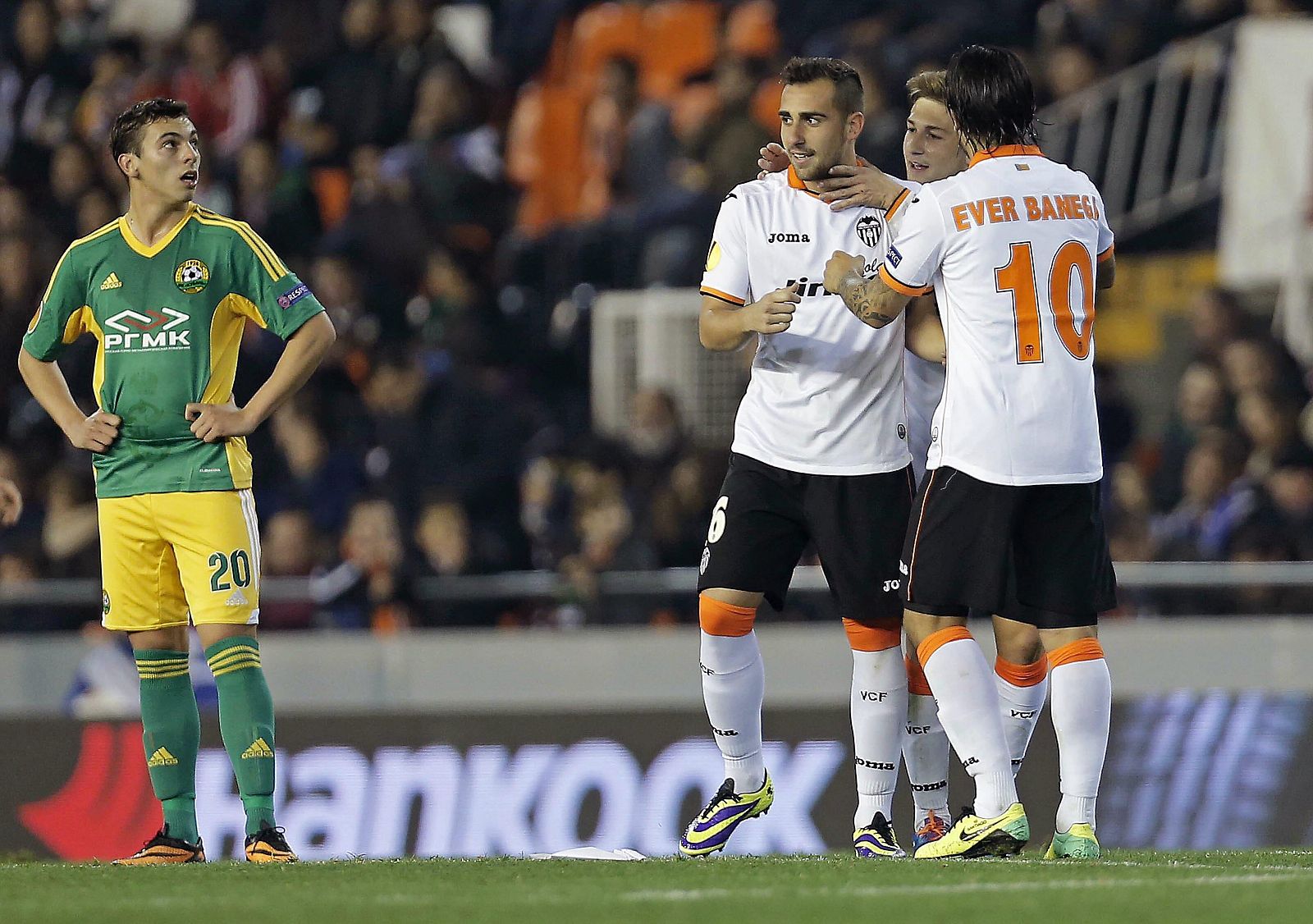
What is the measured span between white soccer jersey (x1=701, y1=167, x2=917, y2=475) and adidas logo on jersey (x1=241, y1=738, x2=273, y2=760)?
5.56 feet

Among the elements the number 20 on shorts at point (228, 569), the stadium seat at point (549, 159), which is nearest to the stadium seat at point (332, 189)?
the stadium seat at point (549, 159)

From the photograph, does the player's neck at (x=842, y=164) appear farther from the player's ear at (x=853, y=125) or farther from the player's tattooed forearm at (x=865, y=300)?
the player's tattooed forearm at (x=865, y=300)

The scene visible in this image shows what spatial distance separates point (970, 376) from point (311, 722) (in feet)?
15.5

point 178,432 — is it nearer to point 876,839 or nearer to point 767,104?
point 876,839

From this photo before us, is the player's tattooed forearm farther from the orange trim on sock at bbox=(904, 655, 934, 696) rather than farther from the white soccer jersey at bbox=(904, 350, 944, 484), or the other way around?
the orange trim on sock at bbox=(904, 655, 934, 696)

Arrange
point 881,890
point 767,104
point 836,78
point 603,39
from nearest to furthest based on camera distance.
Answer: point 881,890, point 836,78, point 767,104, point 603,39

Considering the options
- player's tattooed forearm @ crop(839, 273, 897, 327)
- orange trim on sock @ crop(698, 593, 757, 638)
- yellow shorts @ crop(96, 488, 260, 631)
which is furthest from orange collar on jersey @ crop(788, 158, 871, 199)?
yellow shorts @ crop(96, 488, 260, 631)

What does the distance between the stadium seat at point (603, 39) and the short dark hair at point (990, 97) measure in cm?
905

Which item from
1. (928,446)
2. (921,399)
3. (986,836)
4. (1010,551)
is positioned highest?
(921,399)

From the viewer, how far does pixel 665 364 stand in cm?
1307

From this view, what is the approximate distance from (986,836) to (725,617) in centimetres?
111

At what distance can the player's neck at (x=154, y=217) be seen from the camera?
6527 mm

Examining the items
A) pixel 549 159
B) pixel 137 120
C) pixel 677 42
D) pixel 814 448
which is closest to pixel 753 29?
pixel 677 42

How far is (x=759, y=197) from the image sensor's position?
A: 6.49 meters
